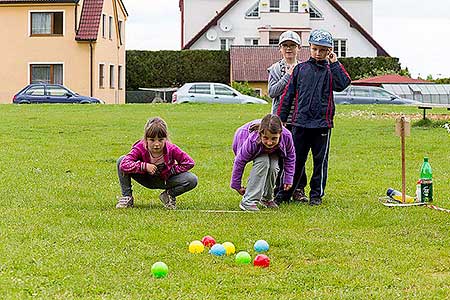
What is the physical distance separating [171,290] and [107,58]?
4534cm

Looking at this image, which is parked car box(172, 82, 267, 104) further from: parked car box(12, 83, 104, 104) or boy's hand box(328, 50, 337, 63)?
boy's hand box(328, 50, 337, 63)

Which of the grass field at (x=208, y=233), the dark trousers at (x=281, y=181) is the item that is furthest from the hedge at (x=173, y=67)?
the dark trousers at (x=281, y=181)

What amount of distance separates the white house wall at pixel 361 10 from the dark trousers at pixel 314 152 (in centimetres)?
5901

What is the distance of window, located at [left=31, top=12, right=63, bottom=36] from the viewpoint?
47.7 metres

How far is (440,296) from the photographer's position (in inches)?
245

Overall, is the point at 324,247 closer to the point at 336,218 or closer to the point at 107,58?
the point at 336,218

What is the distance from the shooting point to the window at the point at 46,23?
47.7 m

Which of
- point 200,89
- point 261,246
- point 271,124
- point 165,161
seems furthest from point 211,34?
point 261,246

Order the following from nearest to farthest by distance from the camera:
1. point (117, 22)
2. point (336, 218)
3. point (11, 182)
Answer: point (336, 218) → point (11, 182) → point (117, 22)

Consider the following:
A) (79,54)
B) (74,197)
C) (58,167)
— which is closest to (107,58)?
(79,54)

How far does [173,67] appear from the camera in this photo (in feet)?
175

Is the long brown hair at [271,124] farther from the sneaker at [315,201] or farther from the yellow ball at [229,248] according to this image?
the yellow ball at [229,248]

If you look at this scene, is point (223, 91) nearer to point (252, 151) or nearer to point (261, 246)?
point (252, 151)

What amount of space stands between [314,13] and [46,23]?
807 inches
